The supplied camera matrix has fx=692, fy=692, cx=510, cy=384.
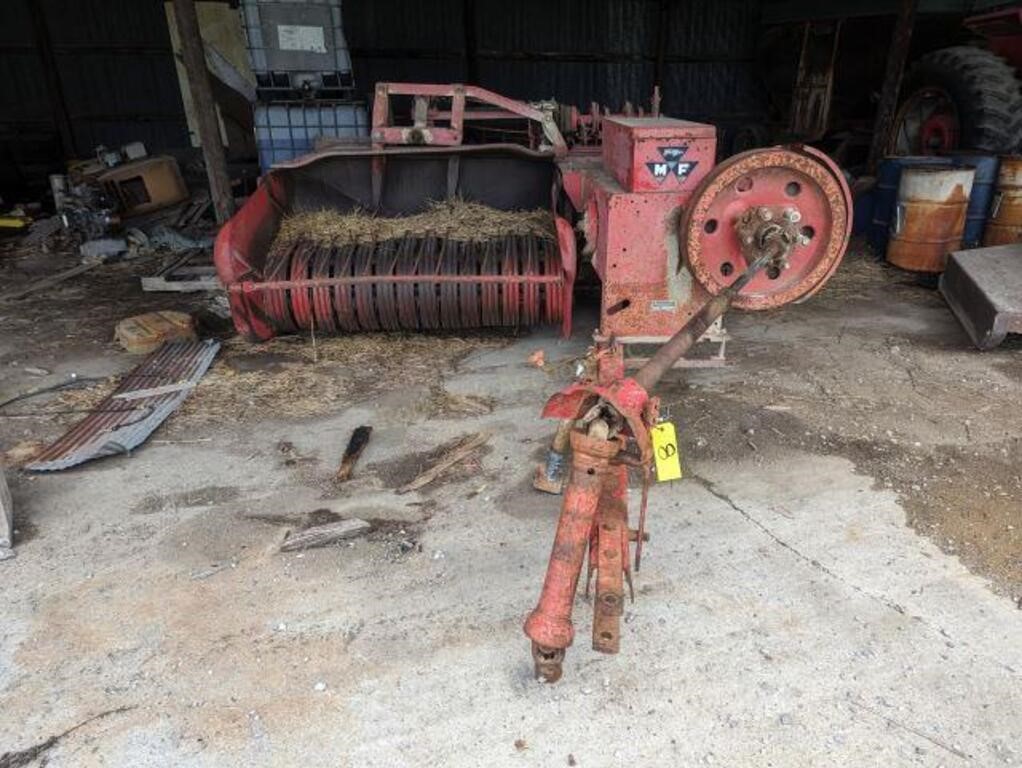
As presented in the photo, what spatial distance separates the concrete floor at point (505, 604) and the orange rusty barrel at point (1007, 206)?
2.91 metres

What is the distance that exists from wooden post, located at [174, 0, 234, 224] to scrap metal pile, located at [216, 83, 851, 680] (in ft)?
2.77

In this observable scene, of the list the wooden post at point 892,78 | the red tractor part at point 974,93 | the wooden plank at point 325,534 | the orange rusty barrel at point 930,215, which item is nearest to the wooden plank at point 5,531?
the wooden plank at point 325,534

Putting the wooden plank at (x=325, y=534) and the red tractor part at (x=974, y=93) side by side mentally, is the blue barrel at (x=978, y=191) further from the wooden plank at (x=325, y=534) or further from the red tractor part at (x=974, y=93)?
the wooden plank at (x=325, y=534)

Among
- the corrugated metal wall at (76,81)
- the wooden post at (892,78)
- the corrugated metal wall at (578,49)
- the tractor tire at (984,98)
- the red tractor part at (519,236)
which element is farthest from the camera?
the corrugated metal wall at (578,49)

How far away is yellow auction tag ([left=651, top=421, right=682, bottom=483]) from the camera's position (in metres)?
2.10

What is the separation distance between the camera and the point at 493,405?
3.76m

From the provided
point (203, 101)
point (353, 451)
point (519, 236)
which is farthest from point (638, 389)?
point (203, 101)

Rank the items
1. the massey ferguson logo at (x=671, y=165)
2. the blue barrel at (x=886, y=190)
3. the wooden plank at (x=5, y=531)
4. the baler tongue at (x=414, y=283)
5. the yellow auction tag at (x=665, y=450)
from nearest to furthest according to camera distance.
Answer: the yellow auction tag at (x=665, y=450), the wooden plank at (x=5, y=531), the massey ferguson logo at (x=671, y=165), the baler tongue at (x=414, y=283), the blue barrel at (x=886, y=190)

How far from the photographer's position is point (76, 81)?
30.3ft

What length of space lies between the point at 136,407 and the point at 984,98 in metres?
7.07

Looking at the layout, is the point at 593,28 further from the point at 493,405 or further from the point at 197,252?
the point at 493,405

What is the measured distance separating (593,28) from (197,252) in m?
6.82

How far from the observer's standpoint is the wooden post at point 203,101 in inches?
193

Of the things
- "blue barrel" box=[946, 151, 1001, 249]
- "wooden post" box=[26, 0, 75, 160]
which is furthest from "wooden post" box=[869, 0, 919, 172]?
"wooden post" box=[26, 0, 75, 160]
